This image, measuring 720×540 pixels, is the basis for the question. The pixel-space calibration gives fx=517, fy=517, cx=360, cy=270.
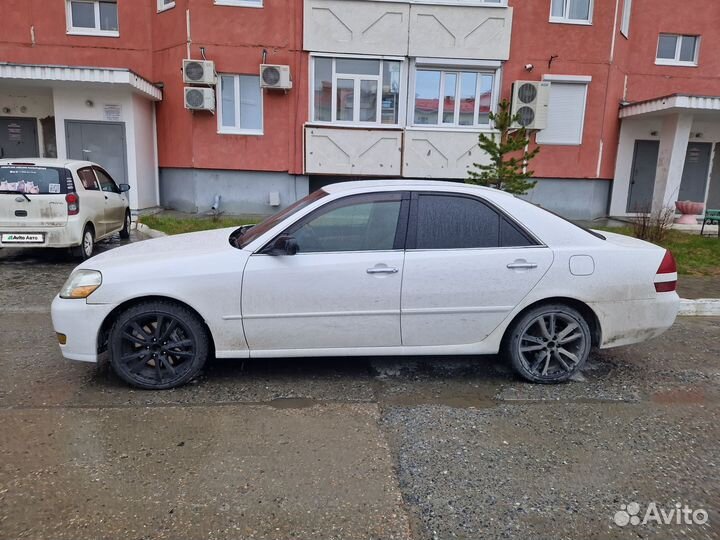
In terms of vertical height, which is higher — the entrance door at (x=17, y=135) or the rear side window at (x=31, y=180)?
the entrance door at (x=17, y=135)

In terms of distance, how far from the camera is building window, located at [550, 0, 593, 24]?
1445cm

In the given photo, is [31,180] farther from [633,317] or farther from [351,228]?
[633,317]

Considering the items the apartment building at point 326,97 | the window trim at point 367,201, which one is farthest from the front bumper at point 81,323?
the apartment building at point 326,97

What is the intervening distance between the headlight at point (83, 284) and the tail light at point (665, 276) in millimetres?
4402

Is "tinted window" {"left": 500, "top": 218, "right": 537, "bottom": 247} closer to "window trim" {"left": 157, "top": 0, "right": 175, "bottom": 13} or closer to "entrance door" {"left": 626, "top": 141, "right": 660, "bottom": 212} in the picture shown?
"entrance door" {"left": 626, "top": 141, "right": 660, "bottom": 212}

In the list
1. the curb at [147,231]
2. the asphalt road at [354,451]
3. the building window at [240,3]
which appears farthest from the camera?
the building window at [240,3]

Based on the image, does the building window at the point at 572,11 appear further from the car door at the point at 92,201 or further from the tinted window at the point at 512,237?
the tinted window at the point at 512,237

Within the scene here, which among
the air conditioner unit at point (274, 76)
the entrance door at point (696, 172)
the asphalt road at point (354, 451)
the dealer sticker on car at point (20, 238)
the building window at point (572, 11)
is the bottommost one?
the asphalt road at point (354, 451)

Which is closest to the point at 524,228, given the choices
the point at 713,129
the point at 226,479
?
the point at 226,479

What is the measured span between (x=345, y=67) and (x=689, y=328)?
439 inches

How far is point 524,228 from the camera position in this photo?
420 centimetres

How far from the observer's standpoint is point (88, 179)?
8938mm

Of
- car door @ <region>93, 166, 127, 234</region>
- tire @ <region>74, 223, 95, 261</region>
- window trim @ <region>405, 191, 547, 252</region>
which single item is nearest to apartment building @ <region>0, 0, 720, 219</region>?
car door @ <region>93, 166, 127, 234</region>

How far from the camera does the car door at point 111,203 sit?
31.4ft
